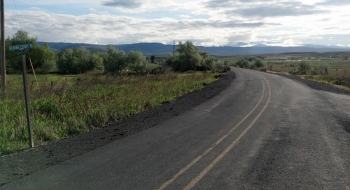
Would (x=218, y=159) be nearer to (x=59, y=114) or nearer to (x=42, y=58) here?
(x=59, y=114)

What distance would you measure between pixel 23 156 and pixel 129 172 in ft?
9.44

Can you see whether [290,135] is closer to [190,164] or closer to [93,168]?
[190,164]

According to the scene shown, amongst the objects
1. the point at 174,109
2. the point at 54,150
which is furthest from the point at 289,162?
the point at 174,109

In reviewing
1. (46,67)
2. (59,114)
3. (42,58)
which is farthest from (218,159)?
(42,58)

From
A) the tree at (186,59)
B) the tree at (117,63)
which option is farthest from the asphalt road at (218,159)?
the tree at (186,59)

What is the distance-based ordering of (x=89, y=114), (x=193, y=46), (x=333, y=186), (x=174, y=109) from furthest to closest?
(x=193, y=46) < (x=174, y=109) < (x=89, y=114) < (x=333, y=186)

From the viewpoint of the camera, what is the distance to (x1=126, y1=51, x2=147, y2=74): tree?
194 feet

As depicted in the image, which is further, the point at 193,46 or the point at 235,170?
the point at 193,46

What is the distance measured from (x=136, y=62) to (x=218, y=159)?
5197cm

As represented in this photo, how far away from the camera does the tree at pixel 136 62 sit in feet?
194

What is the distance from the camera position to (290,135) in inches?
434

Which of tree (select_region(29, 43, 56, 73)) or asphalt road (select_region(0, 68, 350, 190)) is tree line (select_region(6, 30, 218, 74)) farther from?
asphalt road (select_region(0, 68, 350, 190))

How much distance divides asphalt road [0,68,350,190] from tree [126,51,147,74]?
4595 centimetres

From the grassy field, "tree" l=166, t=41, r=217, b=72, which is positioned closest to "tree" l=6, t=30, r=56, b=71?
"tree" l=166, t=41, r=217, b=72
